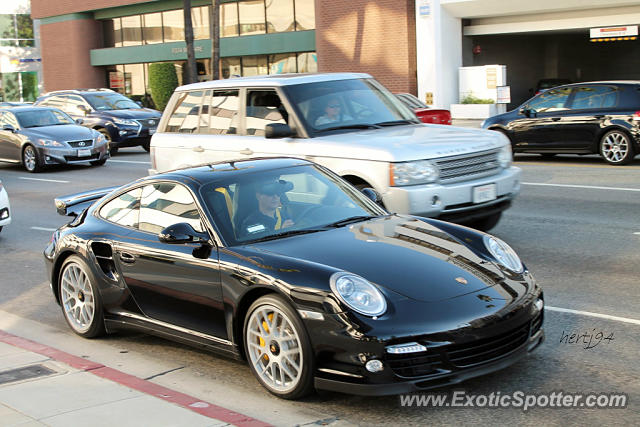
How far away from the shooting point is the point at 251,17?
138 feet

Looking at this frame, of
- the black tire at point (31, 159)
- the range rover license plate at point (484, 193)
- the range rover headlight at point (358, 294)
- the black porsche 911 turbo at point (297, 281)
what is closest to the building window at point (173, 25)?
the black tire at point (31, 159)

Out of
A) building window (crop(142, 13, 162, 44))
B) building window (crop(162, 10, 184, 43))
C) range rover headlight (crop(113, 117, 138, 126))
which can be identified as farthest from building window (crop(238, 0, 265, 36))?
range rover headlight (crop(113, 117, 138, 126))

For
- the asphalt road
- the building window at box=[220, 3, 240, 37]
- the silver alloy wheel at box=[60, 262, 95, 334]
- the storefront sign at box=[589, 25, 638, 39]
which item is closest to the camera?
the asphalt road

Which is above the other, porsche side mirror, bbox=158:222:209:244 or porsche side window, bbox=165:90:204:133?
porsche side window, bbox=165:90:204:133

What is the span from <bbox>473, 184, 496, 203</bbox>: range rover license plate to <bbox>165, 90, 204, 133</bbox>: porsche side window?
154 inches

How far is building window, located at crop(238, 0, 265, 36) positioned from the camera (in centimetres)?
4162

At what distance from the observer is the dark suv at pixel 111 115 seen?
2491 cm

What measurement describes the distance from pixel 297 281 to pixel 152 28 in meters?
45.6

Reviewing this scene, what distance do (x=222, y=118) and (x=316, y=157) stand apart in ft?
5.82

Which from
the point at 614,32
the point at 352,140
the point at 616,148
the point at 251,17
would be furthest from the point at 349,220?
the point at 251,17

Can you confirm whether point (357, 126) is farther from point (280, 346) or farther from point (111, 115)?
point (111, 115)

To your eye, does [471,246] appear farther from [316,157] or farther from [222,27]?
[222,27]

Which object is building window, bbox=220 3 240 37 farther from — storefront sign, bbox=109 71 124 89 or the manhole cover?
the manhole cover

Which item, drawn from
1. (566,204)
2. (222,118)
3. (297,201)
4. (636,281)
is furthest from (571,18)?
(297,201)
